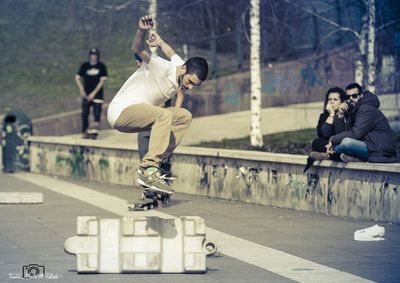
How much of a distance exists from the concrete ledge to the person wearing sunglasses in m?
3.51

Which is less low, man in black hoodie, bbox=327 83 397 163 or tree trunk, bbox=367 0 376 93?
tree trunk, bbox=367 0 376 93

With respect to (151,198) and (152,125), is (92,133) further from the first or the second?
(152,125)

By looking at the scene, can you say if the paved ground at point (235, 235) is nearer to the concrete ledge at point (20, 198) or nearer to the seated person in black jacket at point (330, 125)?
the concrete ledge at point (20, 198)

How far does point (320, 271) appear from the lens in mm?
10133

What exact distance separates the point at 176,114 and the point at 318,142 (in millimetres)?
3923

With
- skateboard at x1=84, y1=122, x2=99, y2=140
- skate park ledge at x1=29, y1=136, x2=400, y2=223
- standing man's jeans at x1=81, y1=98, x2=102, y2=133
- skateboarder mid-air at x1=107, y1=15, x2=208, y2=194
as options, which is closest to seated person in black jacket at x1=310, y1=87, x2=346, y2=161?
skate park ledge at x1=29, y1=136, x2=400, y2=223

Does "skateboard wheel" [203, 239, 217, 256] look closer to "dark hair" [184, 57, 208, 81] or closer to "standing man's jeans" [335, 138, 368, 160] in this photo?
"dark hair" [184, 57, 208, 81]

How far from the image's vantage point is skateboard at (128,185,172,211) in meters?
10.7

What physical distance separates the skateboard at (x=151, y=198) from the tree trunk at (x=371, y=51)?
6.55 metres

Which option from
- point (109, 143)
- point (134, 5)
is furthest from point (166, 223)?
point (134, 5)

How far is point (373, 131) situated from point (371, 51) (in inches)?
162

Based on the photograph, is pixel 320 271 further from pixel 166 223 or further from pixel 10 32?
pixel 10 32

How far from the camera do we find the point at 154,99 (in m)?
11.0

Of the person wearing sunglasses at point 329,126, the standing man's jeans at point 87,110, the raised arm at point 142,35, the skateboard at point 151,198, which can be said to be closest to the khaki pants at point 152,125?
the skateboard at point 151,198
